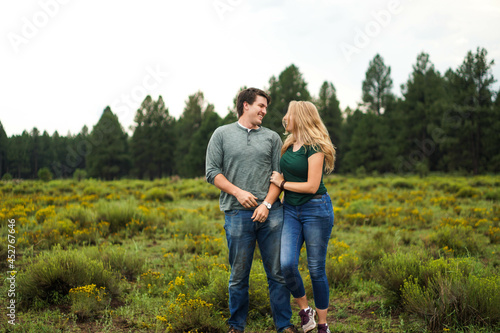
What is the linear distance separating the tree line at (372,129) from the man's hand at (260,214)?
18895mm

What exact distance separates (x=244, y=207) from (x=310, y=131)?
91 centimetres

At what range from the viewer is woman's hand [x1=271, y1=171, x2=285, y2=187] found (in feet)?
9.98

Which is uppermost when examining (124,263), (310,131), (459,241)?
A: (310,131)

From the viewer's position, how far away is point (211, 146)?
318 centimetres

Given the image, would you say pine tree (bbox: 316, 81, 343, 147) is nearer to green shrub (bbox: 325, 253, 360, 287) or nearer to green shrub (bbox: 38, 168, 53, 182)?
green shrub (bbox: 38, 168, 53, 182)

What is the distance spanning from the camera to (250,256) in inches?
124

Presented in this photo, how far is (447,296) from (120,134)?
146ft

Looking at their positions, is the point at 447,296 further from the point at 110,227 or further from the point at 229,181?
the point at 110,227

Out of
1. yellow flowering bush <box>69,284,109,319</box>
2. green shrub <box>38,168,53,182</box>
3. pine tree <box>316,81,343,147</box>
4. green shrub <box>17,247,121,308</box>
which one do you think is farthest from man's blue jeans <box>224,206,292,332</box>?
pine tree <box>316,81,343,147</box>

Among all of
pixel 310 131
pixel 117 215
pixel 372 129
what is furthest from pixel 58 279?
pixel 372 129

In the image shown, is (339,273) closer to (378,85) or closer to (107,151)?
(107,151)

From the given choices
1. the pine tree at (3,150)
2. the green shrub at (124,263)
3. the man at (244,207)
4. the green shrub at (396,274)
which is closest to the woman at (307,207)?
the man at (244,207)

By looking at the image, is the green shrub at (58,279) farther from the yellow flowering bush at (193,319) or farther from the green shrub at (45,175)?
the green shrub at (45,175)

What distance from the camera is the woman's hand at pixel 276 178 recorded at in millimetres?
3043
